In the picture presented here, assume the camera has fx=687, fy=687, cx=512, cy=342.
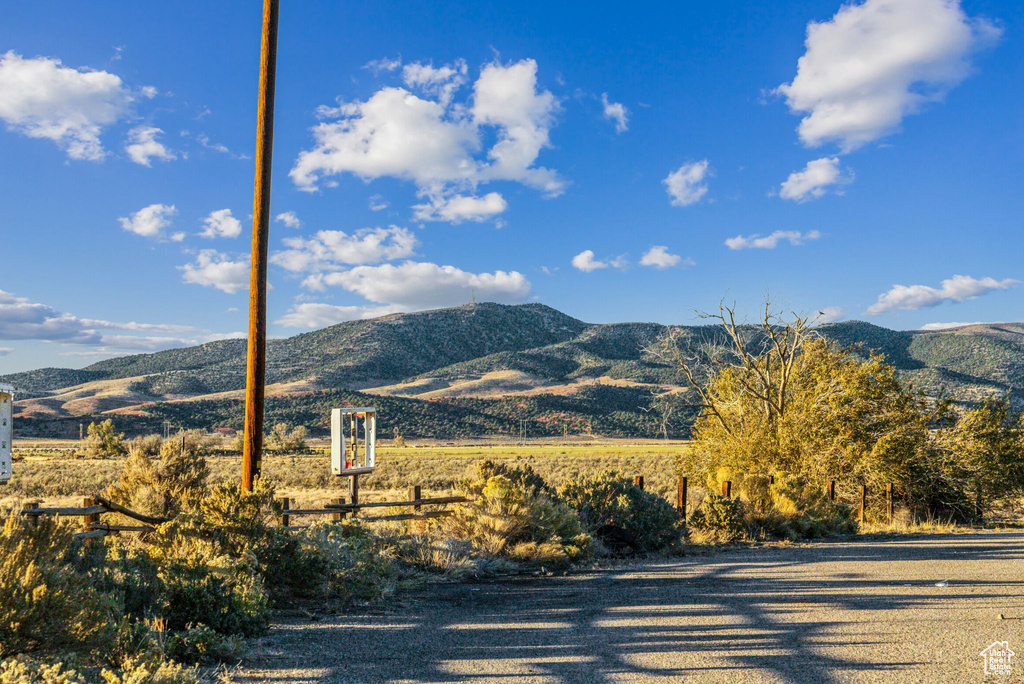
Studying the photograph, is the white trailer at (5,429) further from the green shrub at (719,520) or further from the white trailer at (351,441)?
the green shrub at (719,520)

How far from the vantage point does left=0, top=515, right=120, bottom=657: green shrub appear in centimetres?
446

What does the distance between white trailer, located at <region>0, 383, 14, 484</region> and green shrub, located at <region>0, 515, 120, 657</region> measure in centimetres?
93

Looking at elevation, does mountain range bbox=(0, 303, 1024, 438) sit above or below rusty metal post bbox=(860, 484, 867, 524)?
above

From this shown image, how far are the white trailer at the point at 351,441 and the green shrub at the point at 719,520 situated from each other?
6812mm

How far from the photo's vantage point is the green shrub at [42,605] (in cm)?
446

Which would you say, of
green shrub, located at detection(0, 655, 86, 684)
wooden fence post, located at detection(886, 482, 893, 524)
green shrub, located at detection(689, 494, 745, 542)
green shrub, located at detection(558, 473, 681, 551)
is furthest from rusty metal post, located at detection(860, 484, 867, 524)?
green shrub, located at detection(0, 655, 86, 684)

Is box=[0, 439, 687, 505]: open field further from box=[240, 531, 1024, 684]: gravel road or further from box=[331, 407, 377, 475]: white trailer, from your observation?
box=[240, 531, 1024, 684]: gravel road

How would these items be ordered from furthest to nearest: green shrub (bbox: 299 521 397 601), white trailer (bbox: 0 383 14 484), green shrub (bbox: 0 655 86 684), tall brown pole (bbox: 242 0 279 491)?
tall brown pole (bbox: 242 0 279 491) < green shrub (bbox: 299 521 397 601) < white trailer (bbox: 0 383 14 484) < green shrub (bbox: 0 655 86 684)

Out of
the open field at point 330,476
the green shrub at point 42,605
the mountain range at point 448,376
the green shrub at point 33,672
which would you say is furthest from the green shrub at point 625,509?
the mountain range at point 448,376

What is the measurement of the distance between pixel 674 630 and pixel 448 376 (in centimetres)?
11286

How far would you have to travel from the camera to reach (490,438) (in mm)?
92688

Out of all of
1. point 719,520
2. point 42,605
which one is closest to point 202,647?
point 42,605

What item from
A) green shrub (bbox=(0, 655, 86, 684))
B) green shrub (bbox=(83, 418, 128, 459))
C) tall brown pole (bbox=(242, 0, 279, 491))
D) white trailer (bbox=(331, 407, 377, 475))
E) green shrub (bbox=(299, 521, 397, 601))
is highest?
tall brown pole (bbox=(242, 0, 279, 491))

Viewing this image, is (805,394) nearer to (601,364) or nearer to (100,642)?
(100,642)
